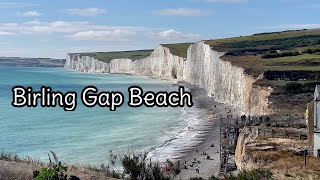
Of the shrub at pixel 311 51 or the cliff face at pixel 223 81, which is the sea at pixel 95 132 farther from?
the shrub at pixel 311 51

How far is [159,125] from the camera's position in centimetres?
5566

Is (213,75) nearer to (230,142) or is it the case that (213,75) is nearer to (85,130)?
(85,130)

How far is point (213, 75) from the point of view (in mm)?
82500

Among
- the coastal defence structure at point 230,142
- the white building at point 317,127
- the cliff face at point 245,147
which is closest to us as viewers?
the white building at point 317,127

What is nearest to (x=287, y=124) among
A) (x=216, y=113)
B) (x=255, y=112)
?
(x=255, y=112)

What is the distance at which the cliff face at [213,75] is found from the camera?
47531 mm

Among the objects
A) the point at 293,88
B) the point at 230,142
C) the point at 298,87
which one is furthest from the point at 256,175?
the point at 298,87

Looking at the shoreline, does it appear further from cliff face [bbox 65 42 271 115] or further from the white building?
the white building

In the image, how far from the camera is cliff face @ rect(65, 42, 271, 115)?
156 feet

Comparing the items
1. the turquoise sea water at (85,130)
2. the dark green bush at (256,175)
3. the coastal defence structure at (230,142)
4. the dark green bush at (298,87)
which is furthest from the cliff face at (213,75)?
the dark green bush at (256,175)

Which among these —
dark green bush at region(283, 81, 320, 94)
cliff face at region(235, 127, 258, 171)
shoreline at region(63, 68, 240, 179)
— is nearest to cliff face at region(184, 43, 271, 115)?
dark green bush at region(283, 81, 320, 94)

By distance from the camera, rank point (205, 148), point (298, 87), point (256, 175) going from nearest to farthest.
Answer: point (256, 175) < point (205, 148) < point (298, 87)

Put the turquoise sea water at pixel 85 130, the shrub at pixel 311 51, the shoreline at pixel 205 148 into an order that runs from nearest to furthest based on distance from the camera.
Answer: the shoreline at pixel 205 148 < the turquoise sea water at pixel 85 130 < the shrub at pixel 311 51

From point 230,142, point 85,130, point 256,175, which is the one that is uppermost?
point 256,175
